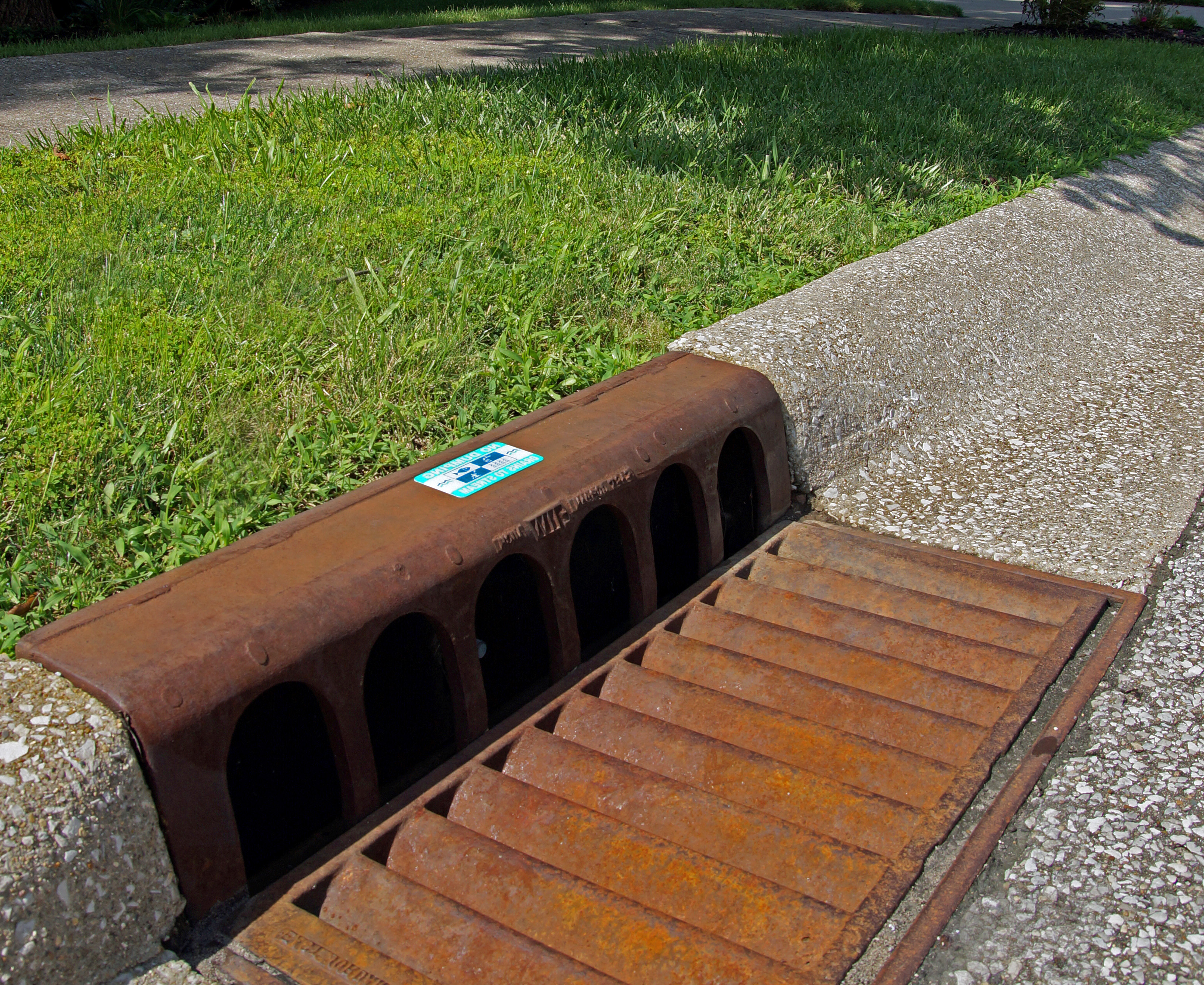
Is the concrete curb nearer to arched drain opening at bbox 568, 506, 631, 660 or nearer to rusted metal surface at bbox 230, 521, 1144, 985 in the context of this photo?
rusted metal surface at bbox 230, 521, 1144, 985

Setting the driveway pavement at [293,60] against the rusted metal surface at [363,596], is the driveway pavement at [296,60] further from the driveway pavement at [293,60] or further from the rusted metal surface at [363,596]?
the rusted metal surface at [363,596]

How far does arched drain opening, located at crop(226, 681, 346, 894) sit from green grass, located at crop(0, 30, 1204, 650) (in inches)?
15.1

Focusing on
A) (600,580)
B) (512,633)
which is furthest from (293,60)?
(512,633)

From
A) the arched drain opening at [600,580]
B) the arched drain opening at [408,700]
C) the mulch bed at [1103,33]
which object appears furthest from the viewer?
the mulch bed at [1103,33]

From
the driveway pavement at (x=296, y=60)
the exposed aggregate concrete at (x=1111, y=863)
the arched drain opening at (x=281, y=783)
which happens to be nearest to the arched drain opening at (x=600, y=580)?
the arched drain opening at (x=281, y=783)

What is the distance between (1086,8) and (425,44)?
8.17m

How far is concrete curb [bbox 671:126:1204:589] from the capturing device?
2.98 m

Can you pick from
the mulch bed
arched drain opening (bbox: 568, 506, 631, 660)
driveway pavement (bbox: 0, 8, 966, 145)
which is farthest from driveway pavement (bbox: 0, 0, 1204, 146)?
arched drain opening (bbox: 568, 506, 631, 660)

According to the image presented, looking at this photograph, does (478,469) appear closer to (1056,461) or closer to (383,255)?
Answer: (383,255)

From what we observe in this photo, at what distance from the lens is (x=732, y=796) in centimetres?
201

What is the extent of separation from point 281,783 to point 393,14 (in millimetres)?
10474

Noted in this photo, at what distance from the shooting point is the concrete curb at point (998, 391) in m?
2.98

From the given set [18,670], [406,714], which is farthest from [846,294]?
[18,670]

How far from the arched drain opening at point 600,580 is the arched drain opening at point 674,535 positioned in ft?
0.47
